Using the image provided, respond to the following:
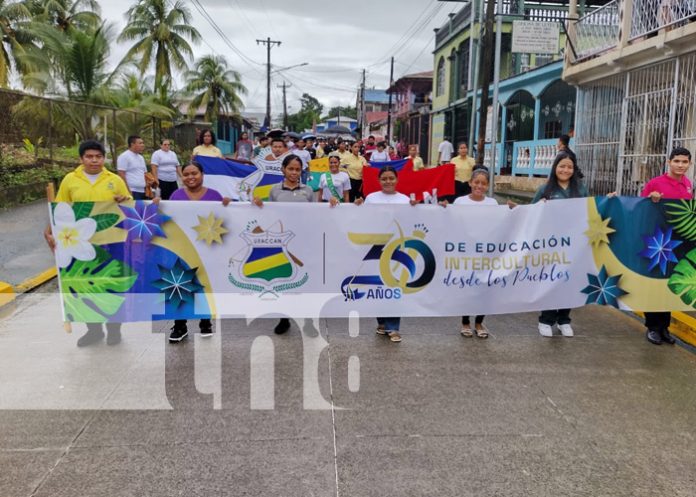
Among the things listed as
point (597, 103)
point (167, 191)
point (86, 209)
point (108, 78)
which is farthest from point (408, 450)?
point (108, 78)

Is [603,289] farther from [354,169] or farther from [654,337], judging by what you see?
[354,169]

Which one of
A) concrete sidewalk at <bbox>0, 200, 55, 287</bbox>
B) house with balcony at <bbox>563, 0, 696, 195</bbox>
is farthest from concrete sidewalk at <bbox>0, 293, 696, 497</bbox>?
house with balcony at <bbox>563, 0, 696, 195</bbox>

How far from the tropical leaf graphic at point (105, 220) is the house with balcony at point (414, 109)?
33790mm

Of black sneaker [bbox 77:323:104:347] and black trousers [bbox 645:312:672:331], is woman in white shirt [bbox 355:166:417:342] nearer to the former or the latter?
black trousers [bbox 645:312:672:331]

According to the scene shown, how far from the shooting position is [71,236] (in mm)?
5090

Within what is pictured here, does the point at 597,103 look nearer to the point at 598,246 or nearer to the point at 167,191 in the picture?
the point at 598,246

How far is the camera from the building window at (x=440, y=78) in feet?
110

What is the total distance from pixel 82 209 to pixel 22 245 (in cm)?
479

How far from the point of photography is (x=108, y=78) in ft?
73.3

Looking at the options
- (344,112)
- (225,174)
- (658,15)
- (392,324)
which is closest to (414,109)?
(658,15)

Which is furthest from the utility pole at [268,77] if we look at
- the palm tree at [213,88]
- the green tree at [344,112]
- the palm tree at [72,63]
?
the green tree at [344,112]

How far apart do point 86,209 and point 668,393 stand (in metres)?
4.76

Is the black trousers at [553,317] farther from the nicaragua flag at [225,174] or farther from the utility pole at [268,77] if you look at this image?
the utility pole at [268,77]

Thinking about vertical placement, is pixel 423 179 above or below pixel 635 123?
below
